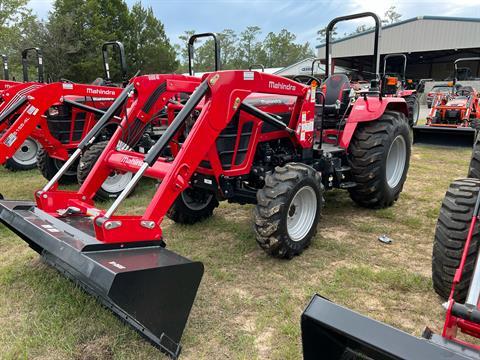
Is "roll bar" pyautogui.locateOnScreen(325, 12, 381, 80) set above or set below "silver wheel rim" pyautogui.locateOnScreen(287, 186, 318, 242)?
above

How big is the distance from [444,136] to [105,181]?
23.0 feet

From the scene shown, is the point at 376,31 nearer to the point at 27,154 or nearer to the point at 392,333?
the point at 392,333

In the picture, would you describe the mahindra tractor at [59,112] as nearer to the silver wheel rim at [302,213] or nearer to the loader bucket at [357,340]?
the silver wheel rim at [302,213]

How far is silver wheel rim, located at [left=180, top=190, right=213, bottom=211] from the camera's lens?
15.3 ft

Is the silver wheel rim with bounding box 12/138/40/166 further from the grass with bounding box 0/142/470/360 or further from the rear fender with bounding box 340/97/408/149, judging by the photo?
the rear fender with bounding box 340/97/408/149

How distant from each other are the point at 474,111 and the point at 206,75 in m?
10.6

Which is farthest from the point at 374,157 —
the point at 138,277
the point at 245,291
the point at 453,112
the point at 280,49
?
the point at 280,49

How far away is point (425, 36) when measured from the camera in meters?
30.1

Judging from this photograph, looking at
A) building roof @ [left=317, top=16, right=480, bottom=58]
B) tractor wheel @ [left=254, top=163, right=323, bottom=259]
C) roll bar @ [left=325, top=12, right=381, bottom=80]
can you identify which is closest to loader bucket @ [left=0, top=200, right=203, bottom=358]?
tractor wheel @ [left=254, top=163, right=323, bottom=259]

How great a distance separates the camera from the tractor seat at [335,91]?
5.39 meters

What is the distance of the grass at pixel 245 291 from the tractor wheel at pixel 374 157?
22 cm

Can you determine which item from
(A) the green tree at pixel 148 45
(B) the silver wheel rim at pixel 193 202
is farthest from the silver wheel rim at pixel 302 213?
(A) the green tree at pixel 148 45

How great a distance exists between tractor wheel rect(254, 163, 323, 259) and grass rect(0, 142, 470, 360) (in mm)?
204

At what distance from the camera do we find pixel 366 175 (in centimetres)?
482
